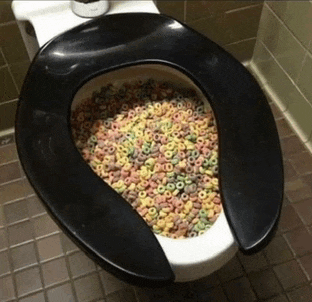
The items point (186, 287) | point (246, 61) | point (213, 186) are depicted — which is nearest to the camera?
point (213, 186)

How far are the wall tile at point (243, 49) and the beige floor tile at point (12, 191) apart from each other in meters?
0.66

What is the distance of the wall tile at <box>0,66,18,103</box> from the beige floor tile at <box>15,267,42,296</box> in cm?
42

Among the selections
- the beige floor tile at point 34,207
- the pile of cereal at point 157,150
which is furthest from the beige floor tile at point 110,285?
the pile of cereal at point 157,150

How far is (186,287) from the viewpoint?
948 millimetres

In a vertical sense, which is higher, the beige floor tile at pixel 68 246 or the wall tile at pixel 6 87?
the wall tile at pixel 6 87

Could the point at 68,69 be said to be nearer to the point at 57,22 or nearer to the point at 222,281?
the point at 57,22

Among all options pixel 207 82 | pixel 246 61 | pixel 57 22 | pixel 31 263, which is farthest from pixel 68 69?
pixel 246 61

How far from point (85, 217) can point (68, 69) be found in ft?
0.86

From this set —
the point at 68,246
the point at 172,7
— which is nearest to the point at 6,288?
the point at 68,246

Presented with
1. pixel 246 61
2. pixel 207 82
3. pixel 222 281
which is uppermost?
pixel 207 82

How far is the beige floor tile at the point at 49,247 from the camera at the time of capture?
100 cm

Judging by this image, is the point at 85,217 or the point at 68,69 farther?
the point at 68,69

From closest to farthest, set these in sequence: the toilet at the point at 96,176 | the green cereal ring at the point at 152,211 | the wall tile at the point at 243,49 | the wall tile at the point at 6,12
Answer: the toilet at the point at 96,176 → the green cereal ring at the point at 152,211 → the wall tile at the point at 6,12 → the wall tile at the point at 243,49

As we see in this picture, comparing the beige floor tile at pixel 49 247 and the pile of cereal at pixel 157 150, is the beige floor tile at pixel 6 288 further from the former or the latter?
the pile of cereal at pixel 157 150
